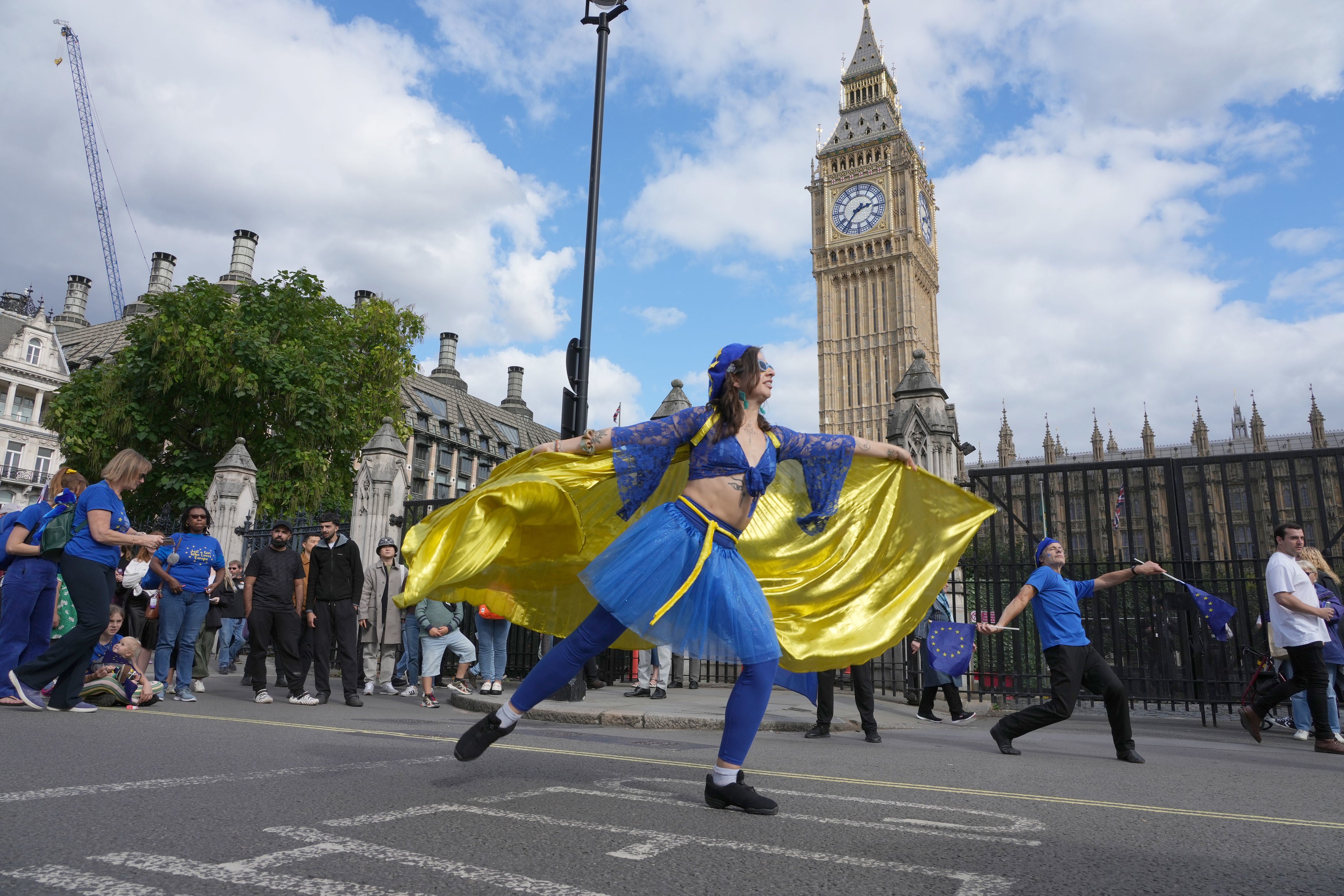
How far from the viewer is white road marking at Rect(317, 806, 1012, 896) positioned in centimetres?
234

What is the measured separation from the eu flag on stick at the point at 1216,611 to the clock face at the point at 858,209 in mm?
77465

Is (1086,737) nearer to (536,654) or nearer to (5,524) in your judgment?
(536,654)

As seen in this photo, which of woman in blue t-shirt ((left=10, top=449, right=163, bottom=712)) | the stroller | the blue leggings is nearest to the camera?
the blue leggings

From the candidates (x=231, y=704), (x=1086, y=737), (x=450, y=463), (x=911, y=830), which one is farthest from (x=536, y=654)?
(x=450, y=463)

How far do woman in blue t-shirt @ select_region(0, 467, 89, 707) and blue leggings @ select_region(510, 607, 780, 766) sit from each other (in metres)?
4.55

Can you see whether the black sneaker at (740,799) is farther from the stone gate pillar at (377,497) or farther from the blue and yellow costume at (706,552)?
the stone gate pillar at (377,497)

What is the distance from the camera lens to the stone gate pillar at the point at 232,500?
17.1 m

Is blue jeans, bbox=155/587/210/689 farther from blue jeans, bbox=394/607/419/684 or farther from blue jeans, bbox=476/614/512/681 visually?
blue jeans, bbox=476/614/512/681

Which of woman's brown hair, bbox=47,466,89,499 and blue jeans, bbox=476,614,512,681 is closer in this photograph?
woman's brown hair, bbox=47,466,89,499

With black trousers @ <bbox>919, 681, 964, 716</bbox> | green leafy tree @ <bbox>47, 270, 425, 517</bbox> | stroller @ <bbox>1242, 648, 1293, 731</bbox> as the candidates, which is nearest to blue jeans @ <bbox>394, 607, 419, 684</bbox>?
black trousers @ <bbox>919, 681, 964, 716</bbox>

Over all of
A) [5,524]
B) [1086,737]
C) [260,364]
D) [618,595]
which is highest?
[260,364]

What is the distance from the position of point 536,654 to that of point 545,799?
29.3 feet

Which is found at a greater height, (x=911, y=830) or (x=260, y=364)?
(x=260, y=364)

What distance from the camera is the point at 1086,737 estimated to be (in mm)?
8164
